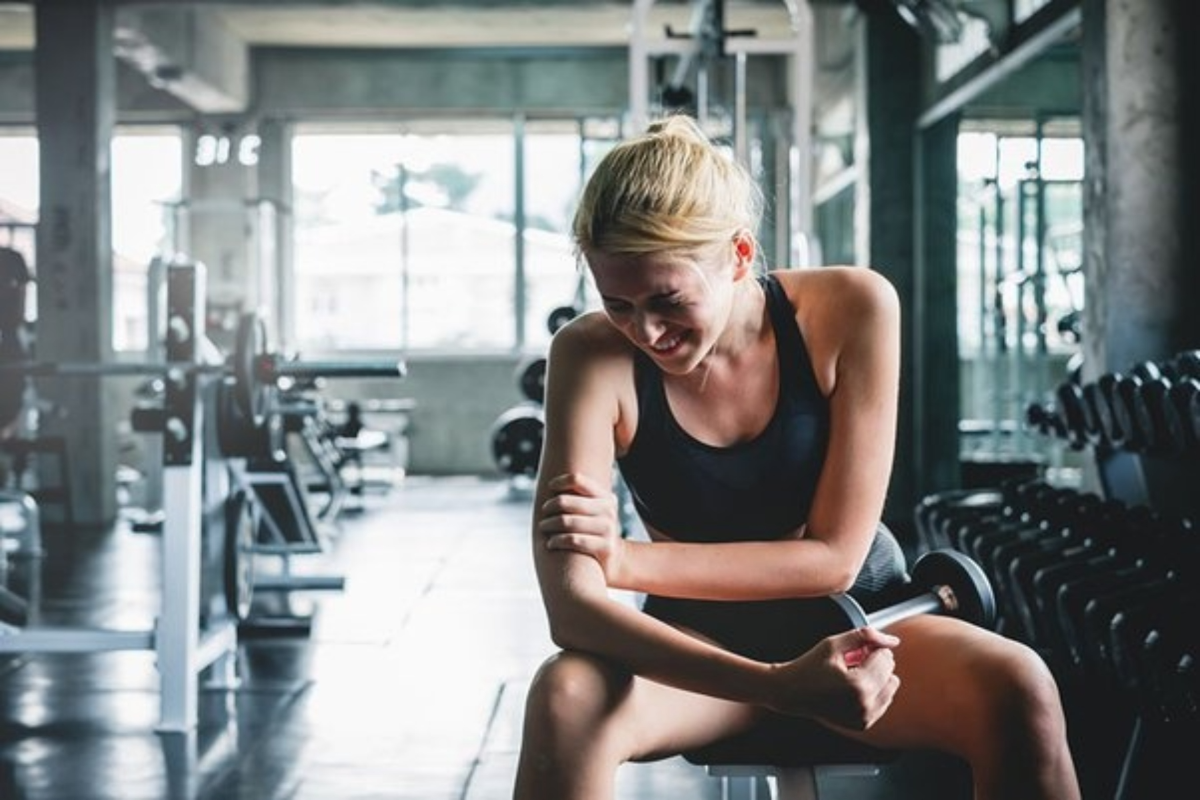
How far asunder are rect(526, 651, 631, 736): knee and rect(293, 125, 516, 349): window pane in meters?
8.05

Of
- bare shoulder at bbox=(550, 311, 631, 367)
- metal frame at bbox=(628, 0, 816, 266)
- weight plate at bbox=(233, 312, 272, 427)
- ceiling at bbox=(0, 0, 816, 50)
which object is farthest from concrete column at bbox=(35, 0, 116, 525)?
bare shoulder at bbox=(550, 311, 631, 367)

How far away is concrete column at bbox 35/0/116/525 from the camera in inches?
Answer: 242

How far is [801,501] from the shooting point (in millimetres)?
1269

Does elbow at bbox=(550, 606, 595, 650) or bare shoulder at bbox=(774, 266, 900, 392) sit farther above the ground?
bare shoulder at bbox=(774, 266, 900, 392)

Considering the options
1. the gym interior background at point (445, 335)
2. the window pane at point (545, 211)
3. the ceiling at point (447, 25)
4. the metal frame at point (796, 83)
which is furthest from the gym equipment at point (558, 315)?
the window pane at point (545, 211)

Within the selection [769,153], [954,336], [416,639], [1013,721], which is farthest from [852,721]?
[769,153]

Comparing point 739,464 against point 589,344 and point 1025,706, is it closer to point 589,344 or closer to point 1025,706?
point 589,344

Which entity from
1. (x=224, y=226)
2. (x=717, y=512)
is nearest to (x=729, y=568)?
(x=717, y=512)

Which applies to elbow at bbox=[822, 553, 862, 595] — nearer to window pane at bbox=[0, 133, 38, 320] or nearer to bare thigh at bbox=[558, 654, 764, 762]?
bare thigh at bbox=[558, 654, 764, 762]

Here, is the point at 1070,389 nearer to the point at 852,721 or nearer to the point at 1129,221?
the point at 1129,221

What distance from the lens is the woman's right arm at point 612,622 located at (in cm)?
105

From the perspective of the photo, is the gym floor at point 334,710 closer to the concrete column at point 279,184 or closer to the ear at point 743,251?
the ear at point 743,251

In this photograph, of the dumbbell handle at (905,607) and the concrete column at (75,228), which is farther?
the concrete column at (75,228)

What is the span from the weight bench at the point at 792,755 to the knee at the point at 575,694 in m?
0.12
